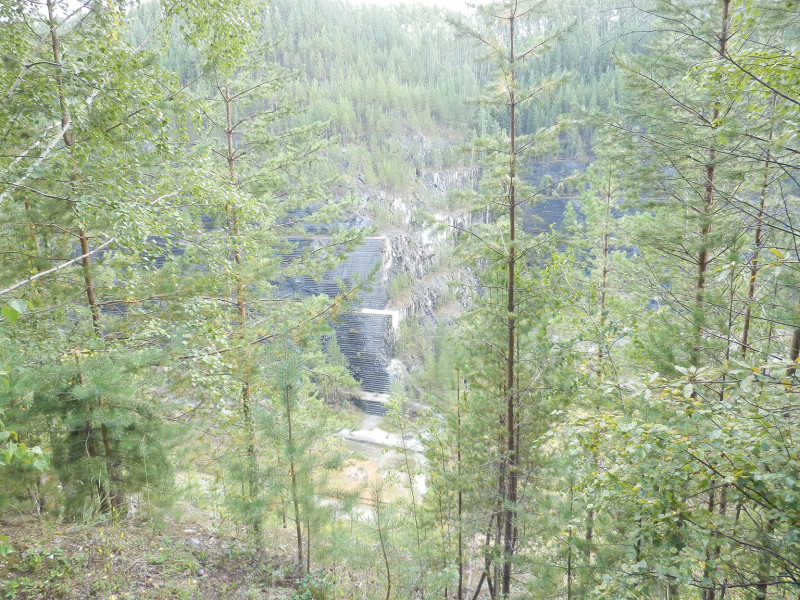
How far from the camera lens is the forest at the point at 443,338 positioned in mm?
2393

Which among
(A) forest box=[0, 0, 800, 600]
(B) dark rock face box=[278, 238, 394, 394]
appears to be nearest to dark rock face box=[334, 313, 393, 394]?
(B) dark rock face box=[278, 238, 394, 394]

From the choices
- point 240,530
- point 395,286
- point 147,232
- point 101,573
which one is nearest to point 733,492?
point 147,232

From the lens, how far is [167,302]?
205 inches

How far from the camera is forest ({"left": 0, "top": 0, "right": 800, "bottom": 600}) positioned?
2.39 meters

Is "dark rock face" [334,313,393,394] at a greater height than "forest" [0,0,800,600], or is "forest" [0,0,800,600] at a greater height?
"forest" [0,0,800,600]

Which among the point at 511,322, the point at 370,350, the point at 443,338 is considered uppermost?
the point at 511,322

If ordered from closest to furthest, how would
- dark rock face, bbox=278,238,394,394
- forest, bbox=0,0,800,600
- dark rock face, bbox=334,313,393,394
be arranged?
forest, bbox=0,0,800,600
dark rock face, bbox=278,238,394,394
dark rock face, bbox=334,313,393,394

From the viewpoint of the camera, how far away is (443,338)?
5.60 metres

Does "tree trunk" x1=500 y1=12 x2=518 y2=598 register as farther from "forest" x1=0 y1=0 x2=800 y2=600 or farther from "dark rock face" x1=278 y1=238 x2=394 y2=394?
"dark rock face" x1=278 y1=238 x2=394 y2=394

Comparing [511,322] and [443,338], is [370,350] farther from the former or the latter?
[511,322]

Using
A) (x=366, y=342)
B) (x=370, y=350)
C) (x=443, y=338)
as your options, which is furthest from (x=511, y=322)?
(x=366, y=342)

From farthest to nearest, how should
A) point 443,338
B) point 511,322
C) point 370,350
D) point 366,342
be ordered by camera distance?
point 366,342
point 370,350
point 443,338
point 511,322

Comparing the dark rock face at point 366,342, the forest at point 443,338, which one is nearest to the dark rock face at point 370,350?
the dark rock face at point 366,342

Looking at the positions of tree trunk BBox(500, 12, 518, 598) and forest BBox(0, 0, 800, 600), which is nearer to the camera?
forest BBox(0, 0, 800, 600)
